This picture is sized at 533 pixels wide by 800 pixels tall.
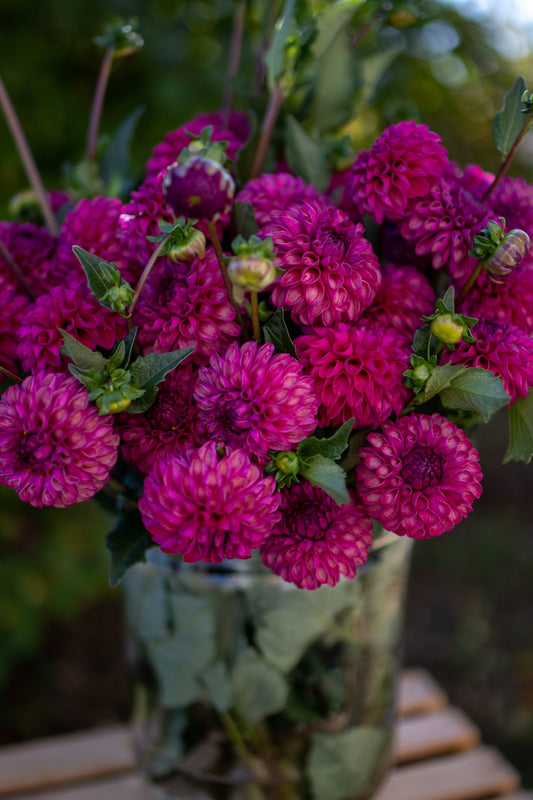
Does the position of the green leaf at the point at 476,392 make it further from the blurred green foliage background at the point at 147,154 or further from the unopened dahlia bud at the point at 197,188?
the blurred green foliage background at the point at 147,154

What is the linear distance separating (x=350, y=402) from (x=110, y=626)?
1376 mm

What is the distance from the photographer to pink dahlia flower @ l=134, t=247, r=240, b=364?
34 cm

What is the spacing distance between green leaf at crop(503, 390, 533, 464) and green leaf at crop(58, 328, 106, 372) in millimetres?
213

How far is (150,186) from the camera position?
1.18ft

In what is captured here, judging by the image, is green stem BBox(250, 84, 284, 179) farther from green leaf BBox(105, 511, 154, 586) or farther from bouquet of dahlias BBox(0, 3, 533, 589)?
green leaf BBox(105, 511, 154, 586)

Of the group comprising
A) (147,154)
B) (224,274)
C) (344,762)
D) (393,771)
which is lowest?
(393,771)

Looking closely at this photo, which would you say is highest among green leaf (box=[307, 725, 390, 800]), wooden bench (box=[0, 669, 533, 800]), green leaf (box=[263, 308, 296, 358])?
green leaf (box=[263, 308, 296, 358])

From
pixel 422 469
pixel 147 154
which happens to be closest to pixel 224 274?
pixel 422 469

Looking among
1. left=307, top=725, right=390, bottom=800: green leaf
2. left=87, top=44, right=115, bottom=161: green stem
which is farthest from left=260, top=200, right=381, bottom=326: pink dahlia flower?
left=307, top=725, right=390, bottom=800: green leaf

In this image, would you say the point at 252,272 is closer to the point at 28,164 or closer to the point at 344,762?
the point at 28,164

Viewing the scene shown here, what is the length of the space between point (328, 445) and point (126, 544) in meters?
0.14

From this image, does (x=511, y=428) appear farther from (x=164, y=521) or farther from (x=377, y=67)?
(x=377, y=67)

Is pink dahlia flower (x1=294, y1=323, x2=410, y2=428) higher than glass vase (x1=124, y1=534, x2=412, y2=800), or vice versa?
pink dahlia flower (x1=294, y1=323, x2=410, y2=428)

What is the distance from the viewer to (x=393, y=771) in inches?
27.2
